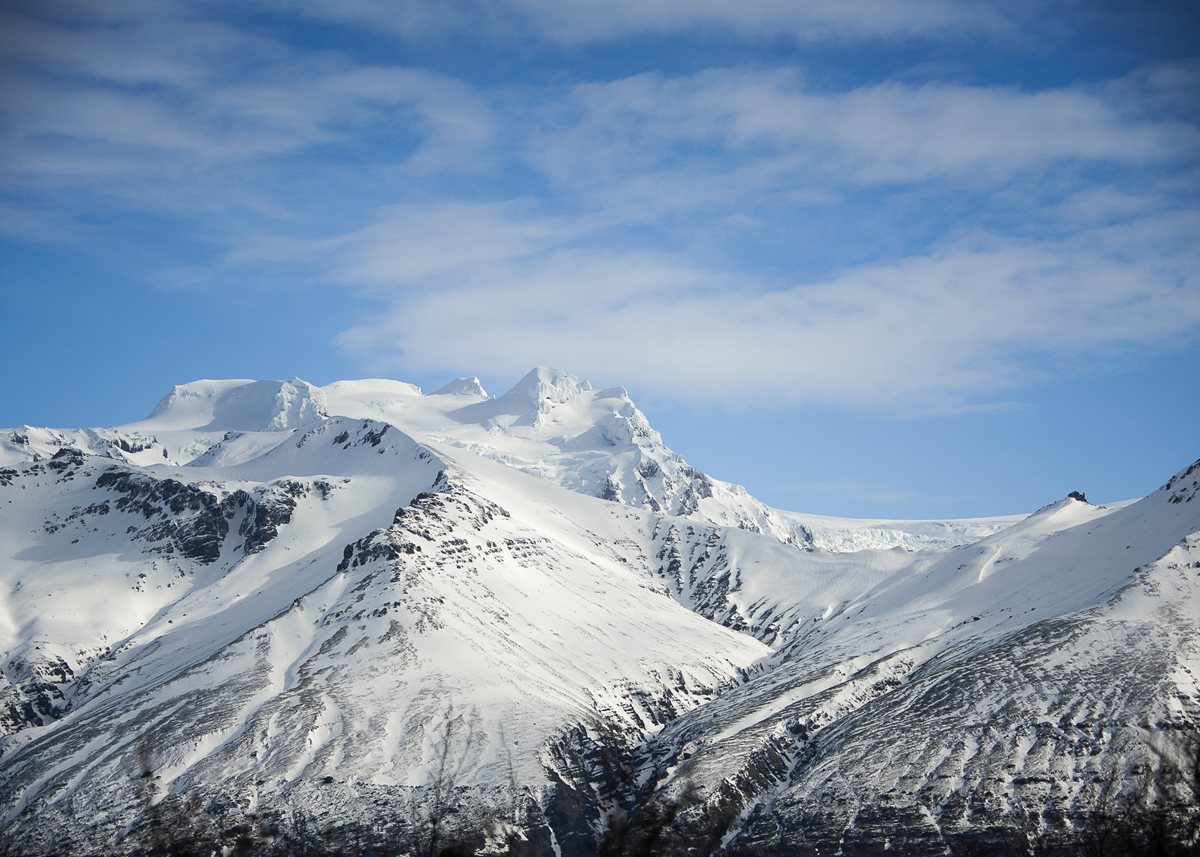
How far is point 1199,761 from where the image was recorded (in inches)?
4021

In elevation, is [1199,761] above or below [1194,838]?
above

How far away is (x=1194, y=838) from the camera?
199750 millimetres

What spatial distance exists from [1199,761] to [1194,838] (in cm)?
11414

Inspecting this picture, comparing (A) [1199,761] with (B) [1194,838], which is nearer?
(A) [1199,761]
